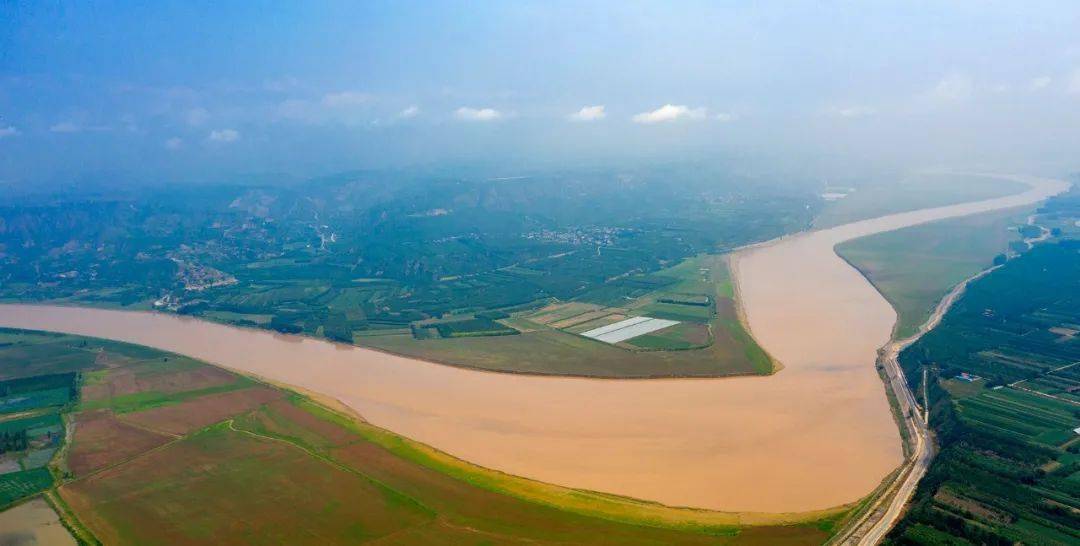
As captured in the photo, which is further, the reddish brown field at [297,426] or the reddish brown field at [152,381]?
the reddish brown field at [152,381]

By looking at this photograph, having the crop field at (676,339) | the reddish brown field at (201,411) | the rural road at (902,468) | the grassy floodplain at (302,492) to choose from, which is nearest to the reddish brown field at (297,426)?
the grassy floodplain at (302,492)

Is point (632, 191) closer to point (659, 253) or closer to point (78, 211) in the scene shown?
point (659, 253)

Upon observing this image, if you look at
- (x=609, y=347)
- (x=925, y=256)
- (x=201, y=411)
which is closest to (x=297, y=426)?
(x=201, y=411)

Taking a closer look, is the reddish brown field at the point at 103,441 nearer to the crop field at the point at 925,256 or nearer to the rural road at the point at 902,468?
the rural road at the point at 902,468

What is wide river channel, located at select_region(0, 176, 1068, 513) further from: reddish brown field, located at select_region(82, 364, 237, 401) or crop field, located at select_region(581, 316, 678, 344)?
crop field, located at select_region(581, 316, 678, 344)

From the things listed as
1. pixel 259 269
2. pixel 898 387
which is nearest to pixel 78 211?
pixel 259 269

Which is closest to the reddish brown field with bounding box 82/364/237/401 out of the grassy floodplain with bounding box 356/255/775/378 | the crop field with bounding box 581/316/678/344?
the grassy floodplain with bounding box 356/255/775/378
